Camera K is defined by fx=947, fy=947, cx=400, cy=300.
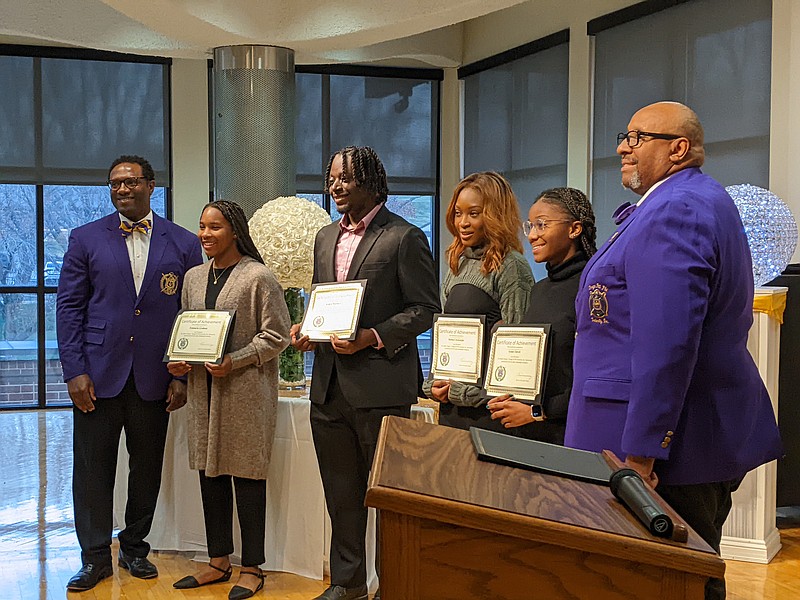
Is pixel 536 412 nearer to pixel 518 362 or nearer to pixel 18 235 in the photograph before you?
pixel 518 362

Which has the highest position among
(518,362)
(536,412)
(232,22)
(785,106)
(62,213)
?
(232,22)

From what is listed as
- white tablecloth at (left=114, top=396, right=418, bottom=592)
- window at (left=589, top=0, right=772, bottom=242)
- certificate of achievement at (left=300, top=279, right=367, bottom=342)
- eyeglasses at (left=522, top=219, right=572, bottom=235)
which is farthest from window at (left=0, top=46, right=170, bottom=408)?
eyeglasses at (left=522, top=219, right=572, bottom=235)

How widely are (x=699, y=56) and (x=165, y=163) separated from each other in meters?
4.67

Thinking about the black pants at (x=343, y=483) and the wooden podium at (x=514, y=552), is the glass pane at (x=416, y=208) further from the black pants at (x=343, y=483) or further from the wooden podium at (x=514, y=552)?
the wooden podium at (x=514, y=552)

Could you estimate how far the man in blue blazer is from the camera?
10.1 ft

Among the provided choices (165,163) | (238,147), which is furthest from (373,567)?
(165,163)

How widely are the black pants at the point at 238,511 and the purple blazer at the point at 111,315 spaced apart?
43 centimetres

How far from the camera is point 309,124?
28.6 ft

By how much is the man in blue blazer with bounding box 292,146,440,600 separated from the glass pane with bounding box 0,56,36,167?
5.83 meters

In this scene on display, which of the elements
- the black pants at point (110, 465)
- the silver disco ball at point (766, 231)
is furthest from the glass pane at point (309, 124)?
the black pants at point (110, 465)

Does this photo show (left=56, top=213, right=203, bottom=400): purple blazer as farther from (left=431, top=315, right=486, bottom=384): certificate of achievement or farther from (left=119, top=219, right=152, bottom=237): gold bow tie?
→ (left=431, top=315, right=486, bottom=384): certificate of achievement

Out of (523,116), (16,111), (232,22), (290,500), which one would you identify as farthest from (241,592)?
(16,111)

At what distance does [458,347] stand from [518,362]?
0.29 meters

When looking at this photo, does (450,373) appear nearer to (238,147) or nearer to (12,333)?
(238,147)
